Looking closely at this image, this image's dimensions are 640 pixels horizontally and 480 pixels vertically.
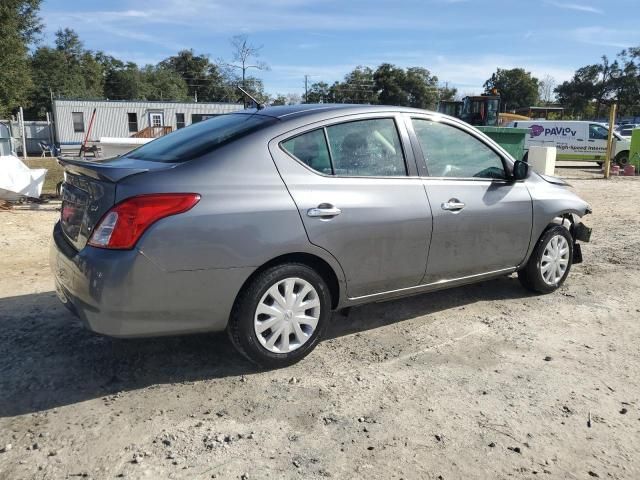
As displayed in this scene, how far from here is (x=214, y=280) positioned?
307 cm

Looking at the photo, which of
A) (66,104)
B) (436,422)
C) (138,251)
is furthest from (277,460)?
(66,104)

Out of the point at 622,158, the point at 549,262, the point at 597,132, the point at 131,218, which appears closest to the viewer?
the point at 131,218

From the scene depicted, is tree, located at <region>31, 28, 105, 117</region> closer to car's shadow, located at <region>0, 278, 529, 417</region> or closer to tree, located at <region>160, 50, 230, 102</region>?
tree, located at <region>160, 50, 230, 102</region>

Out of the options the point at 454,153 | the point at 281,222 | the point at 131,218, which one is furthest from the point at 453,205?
the point at 131,218

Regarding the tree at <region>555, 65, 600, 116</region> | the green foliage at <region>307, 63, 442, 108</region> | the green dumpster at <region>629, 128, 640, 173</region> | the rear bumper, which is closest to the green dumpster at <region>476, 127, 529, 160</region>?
the rear bumper

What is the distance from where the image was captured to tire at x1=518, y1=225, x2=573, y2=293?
4.87m

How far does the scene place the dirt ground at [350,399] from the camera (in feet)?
8.41

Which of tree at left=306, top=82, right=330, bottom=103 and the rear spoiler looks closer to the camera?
the rear spoiler

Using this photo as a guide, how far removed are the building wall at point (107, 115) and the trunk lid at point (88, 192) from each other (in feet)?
107

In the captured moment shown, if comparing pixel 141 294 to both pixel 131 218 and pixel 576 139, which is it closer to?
pixel 131 218

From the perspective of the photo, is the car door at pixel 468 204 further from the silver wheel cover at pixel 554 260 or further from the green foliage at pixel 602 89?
the green foliage at pixel 602 89

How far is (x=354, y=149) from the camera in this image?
3729 millimetres

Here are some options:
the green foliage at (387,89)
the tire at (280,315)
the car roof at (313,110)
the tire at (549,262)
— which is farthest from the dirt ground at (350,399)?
the green foliage at (387,89)

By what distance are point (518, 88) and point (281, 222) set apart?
93978mm
